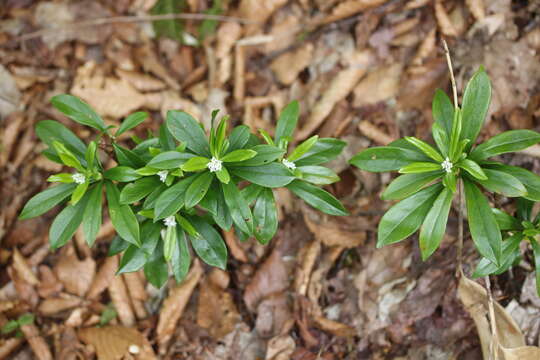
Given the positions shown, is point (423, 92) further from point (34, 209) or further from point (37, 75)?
point (37, 75)

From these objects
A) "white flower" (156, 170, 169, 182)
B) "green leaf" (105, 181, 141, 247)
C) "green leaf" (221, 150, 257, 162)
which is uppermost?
"green leaf" (221, 150, 257, 162)

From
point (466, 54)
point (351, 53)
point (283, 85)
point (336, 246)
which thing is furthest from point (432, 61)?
point (336, 246)

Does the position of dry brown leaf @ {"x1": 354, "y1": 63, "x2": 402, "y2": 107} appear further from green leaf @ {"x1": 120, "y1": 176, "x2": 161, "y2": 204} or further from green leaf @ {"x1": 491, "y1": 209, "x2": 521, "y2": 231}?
green leaf @ {"x1": 120, "y1": 176, "x2": 161, "y2": 204}

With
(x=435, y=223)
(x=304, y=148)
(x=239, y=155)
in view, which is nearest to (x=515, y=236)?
(x=435, y=223)

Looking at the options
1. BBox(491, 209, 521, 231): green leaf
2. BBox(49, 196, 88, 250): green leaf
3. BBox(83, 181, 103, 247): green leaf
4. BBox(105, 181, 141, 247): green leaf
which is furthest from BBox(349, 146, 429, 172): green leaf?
BBox(49, 196, 88, 250): green leaf

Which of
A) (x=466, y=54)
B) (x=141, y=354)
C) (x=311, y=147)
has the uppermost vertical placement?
(x=466, y=54)

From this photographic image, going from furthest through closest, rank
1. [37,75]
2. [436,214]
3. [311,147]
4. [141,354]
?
1. [37,75]
2. [141,354]
3. [311,147]
4. [436,214]

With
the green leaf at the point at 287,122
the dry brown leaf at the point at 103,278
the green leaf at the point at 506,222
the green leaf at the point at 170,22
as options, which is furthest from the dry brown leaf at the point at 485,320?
the green leaf at the point at 170,22
